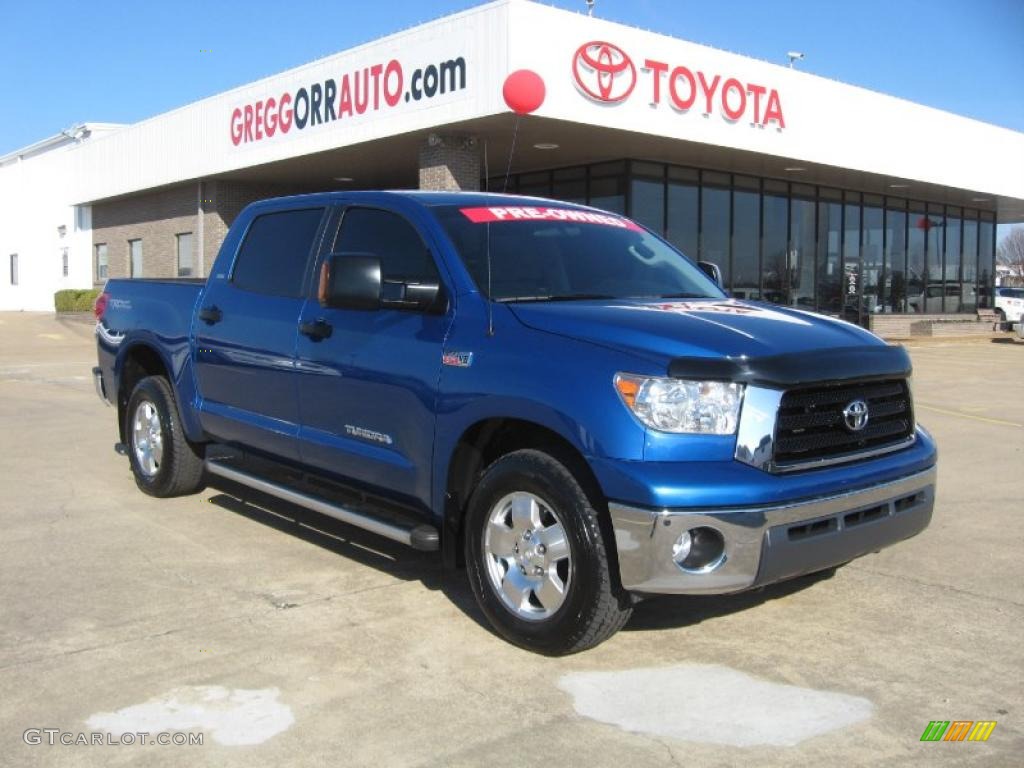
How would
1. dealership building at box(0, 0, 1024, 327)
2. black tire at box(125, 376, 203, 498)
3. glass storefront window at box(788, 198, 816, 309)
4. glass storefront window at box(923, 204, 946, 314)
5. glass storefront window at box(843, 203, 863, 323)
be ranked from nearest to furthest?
black tire at box(125, 376, 203, 498)
dealership building at box(0, 0, 1024, 327)
glass storefront window at box(788, 198, 816, 309)
glass storefront window at box(843, 203, 863, 323)
glass storefront window at box(923, 204, 946, 314)

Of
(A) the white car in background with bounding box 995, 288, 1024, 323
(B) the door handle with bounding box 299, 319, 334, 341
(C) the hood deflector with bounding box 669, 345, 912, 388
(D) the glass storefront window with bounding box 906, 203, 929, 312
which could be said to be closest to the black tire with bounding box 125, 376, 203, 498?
(B) the door handle with bounding box 299, 319, 334, 341

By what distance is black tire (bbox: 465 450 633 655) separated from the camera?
390 cm

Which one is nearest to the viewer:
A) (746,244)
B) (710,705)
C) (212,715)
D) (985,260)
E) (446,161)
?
(212,715)

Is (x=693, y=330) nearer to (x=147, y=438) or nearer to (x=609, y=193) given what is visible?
(x=147, y=438)

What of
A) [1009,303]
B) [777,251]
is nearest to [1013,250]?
[1009,303]

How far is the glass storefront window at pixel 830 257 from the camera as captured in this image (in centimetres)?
2748

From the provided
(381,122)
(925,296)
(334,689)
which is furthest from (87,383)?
(925,296)

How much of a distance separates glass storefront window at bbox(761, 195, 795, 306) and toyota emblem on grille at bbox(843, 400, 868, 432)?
2195 cm

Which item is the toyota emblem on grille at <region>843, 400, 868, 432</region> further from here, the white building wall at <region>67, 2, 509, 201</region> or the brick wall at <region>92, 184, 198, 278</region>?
the brick wall at <region>92, 184, 198, 278</region>

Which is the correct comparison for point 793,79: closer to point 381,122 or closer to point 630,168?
point 630,168

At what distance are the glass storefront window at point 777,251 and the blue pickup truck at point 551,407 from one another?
20.7 meters

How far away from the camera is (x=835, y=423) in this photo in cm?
414

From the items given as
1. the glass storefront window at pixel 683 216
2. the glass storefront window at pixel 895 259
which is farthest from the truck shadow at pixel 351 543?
the glass storefront window at pixel 895 259

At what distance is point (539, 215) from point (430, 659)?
92.1 inches
